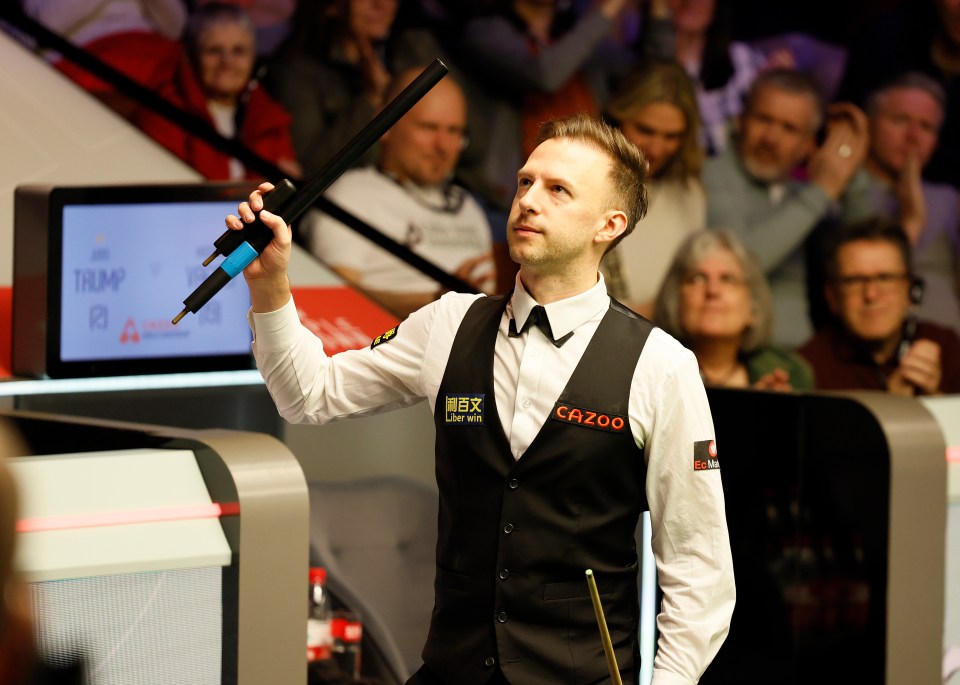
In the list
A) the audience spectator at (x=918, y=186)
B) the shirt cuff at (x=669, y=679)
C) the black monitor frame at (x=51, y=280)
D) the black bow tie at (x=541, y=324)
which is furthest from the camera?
the audience spectator at (x=918, y=186)

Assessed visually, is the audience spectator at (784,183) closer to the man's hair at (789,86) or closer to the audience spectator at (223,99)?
the man's hair at (789,86)

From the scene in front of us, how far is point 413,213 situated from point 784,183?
1.97 m

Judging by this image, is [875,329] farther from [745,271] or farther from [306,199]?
[306,199]

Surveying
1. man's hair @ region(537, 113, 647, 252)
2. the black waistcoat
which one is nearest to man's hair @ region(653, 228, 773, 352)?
man's hair @ region(537, 113, 647, 252)

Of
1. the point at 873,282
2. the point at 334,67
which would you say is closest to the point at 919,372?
the point at 873,282

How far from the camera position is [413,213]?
5.30 metres

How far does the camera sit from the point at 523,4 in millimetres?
5695

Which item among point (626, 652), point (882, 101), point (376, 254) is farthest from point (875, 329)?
point (626, 652)

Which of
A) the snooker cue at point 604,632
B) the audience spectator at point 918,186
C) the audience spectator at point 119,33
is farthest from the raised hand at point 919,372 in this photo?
the snooker cue at point 604,632

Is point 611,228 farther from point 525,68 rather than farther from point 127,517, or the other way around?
point 525,68

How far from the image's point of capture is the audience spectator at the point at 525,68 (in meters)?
5.58

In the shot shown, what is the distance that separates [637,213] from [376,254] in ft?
9.33

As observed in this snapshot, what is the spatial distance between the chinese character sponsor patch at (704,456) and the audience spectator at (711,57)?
13.8 ft

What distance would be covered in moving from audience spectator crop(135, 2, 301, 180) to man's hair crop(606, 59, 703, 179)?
1.58 m
